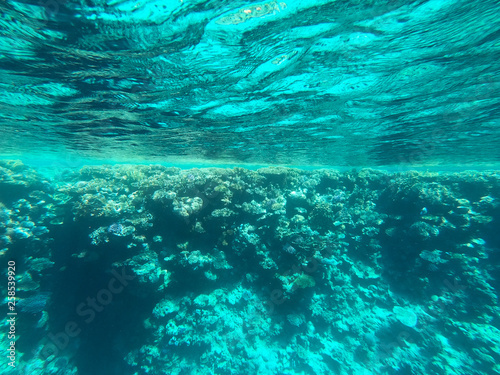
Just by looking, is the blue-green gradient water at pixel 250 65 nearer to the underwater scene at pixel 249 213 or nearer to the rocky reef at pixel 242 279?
the underwater scene at pixel 249 213

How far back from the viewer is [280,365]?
10531 mm

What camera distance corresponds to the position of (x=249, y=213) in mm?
11031

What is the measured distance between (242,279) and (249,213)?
3.75 metres

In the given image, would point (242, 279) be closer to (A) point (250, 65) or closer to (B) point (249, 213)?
(B) point (249, 213)

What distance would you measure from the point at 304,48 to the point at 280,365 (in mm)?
14227

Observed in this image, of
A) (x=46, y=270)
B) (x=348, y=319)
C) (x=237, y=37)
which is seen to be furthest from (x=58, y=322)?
(x=348, y=319)

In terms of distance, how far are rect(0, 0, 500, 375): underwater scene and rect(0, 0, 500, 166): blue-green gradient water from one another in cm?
7

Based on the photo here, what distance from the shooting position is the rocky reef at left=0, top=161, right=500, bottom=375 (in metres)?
9.27

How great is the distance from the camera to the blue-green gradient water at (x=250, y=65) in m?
4.78

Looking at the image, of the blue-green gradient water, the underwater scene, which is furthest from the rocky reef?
the blue-green gradient water

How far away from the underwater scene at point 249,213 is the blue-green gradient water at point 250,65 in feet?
0.22

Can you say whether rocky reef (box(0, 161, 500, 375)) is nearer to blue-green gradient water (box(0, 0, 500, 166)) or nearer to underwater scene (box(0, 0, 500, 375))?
underwater scene (box(0, 0, 500, 375))

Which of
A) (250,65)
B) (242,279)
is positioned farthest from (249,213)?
(250,65)

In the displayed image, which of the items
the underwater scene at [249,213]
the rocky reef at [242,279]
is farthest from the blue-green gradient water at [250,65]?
the rocky reef at [242,279]
